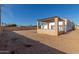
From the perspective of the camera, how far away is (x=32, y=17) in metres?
3.48

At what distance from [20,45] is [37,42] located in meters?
0.29

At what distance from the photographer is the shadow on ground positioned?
135 inches

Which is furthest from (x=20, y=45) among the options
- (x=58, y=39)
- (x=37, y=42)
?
(x=58, y=39)

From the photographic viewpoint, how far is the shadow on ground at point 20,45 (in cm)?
343

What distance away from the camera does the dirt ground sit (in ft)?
11.3

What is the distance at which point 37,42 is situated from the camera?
3.48m

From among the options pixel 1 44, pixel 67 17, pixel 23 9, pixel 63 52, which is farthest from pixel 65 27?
pixel 1 44

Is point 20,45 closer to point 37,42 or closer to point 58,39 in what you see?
point 37,42

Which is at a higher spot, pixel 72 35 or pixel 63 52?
pixel 72 35

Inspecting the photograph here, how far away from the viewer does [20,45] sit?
3467 millimetres

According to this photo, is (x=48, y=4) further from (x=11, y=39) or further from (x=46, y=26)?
(x=11, y=39)

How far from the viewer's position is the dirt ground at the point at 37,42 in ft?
11.3
